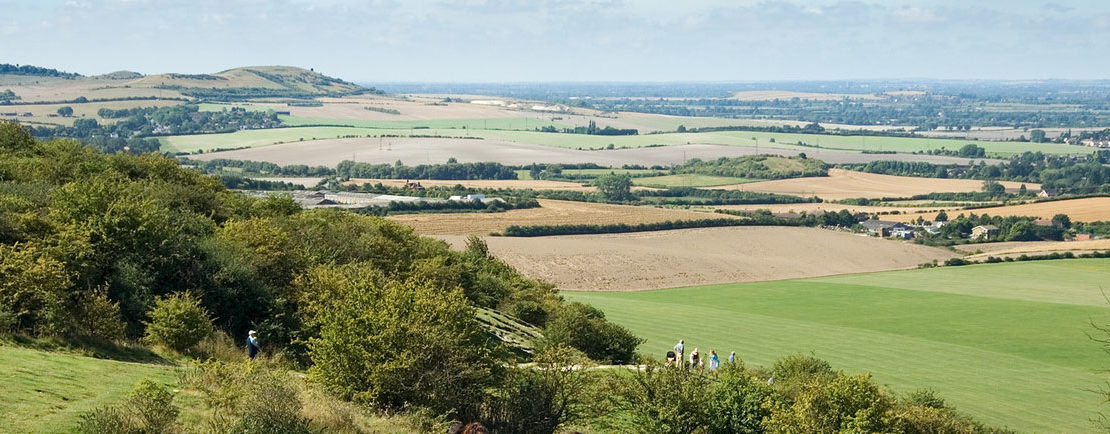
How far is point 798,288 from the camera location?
274 ft

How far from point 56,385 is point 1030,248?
97240 mm

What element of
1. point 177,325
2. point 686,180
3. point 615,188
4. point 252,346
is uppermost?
point 177,325

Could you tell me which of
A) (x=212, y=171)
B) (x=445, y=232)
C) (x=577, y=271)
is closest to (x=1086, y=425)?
(x=577, y=271)

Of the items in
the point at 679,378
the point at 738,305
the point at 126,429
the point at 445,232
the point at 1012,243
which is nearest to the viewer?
the point at 126,429

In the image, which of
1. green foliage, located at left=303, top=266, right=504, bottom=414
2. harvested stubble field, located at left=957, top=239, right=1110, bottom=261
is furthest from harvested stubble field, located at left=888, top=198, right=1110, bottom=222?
green foliage, located at left=303, top=266, right=504, bottom=414

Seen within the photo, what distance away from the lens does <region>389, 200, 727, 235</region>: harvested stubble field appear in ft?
336

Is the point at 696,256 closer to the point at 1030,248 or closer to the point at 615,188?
the point at 1030,248

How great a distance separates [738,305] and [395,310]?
2049 inches

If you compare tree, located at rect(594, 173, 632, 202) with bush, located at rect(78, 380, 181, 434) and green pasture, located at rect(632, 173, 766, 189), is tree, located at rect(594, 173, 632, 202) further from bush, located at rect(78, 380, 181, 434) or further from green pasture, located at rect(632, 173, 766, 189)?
bush, located at rect(78, 380, 181, 434)

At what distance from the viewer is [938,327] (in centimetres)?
6819

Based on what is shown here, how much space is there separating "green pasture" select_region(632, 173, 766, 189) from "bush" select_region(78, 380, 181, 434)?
134483mm

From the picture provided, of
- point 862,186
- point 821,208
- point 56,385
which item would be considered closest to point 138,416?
point 56,385

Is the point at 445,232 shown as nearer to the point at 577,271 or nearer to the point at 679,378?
the point at 577,271

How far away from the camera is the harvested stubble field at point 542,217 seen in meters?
102
